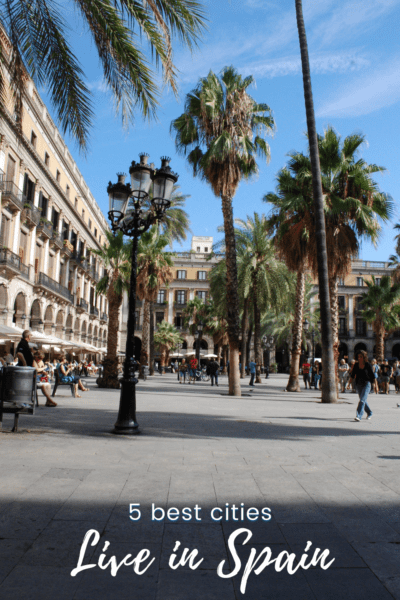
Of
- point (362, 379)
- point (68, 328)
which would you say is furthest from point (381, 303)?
point (68, 328)

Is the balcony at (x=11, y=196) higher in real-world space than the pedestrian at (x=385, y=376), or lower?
higher

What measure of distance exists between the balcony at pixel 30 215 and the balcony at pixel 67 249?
6.73 metres

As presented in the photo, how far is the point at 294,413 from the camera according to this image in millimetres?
11641

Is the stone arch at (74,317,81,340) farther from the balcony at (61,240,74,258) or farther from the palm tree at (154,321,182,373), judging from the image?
the palm tree at (154,321,182,373)

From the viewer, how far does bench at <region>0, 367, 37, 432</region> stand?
22.4 ft

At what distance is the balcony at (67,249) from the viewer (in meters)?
37.2

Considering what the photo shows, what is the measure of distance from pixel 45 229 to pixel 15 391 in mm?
27160

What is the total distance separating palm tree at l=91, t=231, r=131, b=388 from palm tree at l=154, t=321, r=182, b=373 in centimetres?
3598

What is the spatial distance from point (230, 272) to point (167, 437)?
10.4m

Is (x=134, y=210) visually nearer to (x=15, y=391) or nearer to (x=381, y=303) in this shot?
(x=15, y=391)

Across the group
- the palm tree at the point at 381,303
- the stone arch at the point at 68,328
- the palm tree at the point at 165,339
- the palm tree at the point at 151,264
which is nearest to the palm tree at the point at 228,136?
the palm tree at the point at 151,264

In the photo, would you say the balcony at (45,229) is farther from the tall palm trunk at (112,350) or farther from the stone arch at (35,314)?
the tall palm trunk at (112,350)

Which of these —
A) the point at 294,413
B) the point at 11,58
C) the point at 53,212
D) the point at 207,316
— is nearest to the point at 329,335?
the point at 294,413

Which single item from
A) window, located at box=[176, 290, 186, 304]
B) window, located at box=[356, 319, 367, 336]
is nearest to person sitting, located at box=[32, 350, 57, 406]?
window, located at box=[176, 290, 186, 304]
